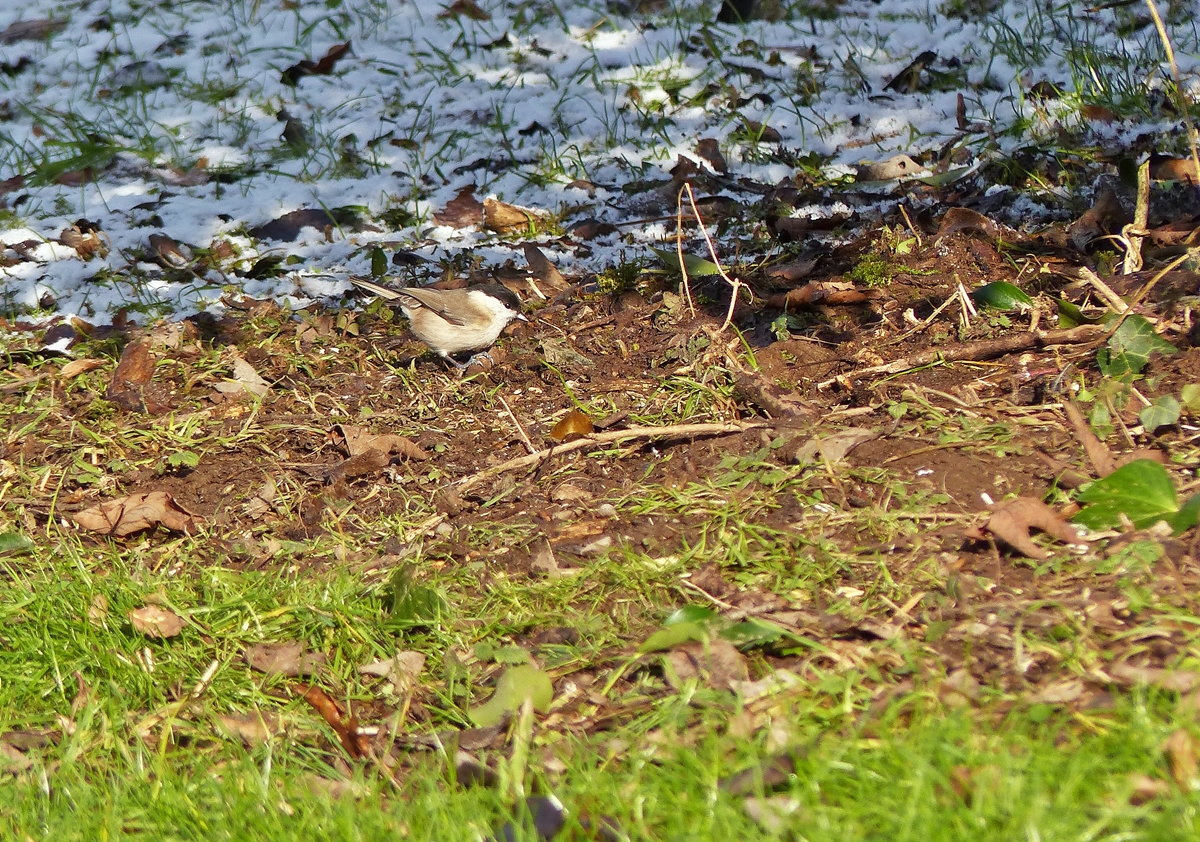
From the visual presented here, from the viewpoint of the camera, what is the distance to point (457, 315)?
4453mm

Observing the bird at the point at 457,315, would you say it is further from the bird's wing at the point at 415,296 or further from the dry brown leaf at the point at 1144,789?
the dry brown leaf at the point at 1144,789

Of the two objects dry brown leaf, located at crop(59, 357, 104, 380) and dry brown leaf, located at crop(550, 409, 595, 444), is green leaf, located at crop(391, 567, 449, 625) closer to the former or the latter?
dry brown leaf, located at crop(550, 409, 595, 444)

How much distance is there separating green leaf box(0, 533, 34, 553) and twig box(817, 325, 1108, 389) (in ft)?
8.50

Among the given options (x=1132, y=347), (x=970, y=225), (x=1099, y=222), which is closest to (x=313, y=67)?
(x=970, y=225)

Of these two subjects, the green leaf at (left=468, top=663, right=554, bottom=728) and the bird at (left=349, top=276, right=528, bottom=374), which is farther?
the bird at (left=349, top=276, right=528, bottom=374)

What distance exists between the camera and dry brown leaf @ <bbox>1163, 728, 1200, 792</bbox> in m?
1.85

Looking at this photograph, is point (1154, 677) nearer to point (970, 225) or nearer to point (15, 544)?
point (970, 225)

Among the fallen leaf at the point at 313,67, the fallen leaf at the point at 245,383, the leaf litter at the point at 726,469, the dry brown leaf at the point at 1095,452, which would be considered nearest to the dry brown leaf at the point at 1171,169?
the leaf litter at the point at 726,469

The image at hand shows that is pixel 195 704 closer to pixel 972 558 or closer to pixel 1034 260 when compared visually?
pixel 972 558

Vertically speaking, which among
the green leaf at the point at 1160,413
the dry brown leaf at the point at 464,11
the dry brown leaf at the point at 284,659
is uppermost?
the green leaf at the point at 1160,413

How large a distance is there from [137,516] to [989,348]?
281 centimetres

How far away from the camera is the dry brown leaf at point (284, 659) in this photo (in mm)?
2893

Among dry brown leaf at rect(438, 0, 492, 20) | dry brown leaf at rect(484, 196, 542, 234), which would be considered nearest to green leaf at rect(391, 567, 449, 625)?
dry brown leaf at rect(484, 196, 542, 234)

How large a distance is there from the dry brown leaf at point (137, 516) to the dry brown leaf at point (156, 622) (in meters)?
0.55
